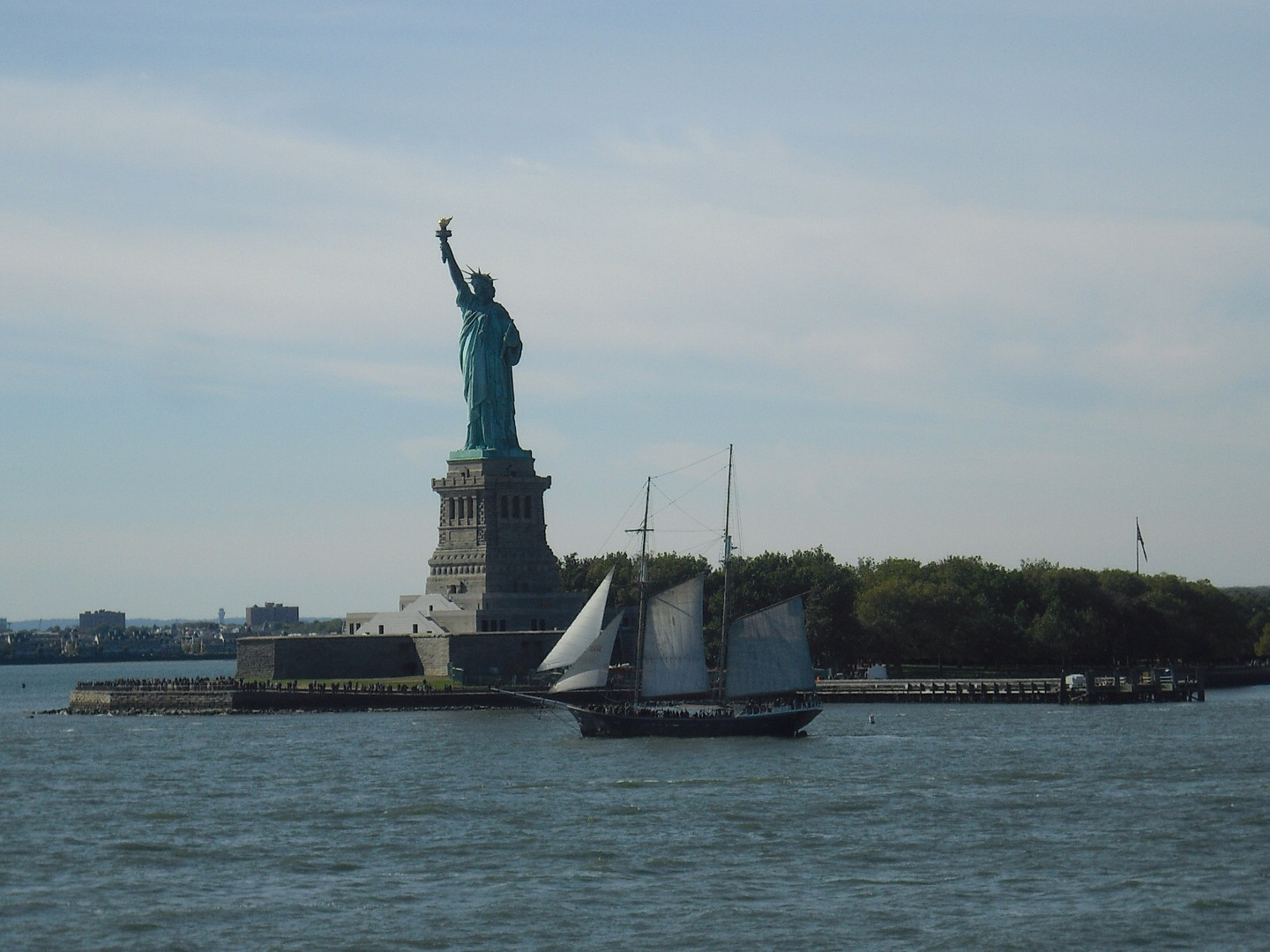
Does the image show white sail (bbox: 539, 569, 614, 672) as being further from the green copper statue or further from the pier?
the green copper statue

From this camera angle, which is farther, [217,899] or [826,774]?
[826,774]

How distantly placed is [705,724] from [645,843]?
113 feet

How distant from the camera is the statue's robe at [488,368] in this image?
448 ft

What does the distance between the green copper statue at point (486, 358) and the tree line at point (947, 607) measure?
1351cm

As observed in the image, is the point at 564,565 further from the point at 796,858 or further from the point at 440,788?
the point at 796,858

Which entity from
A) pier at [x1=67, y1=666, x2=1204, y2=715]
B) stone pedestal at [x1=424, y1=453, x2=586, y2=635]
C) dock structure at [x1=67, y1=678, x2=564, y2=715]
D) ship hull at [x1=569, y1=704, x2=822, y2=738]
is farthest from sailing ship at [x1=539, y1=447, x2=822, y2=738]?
stone pedestal at [x1=424, y1=453, x2=586, y2=635]

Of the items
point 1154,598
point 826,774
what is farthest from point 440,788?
point 1154,598

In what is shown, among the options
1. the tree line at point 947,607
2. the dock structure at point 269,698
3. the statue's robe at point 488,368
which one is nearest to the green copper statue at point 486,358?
the statue's robe at point 488,368

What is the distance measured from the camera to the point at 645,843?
59000 millimetres

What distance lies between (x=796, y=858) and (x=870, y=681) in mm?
76062

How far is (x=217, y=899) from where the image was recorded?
50312 millimetres

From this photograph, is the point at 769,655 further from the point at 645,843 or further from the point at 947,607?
the point at 947,607

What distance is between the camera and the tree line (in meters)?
143

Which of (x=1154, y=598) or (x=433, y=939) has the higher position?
(x=1154, y=598)
